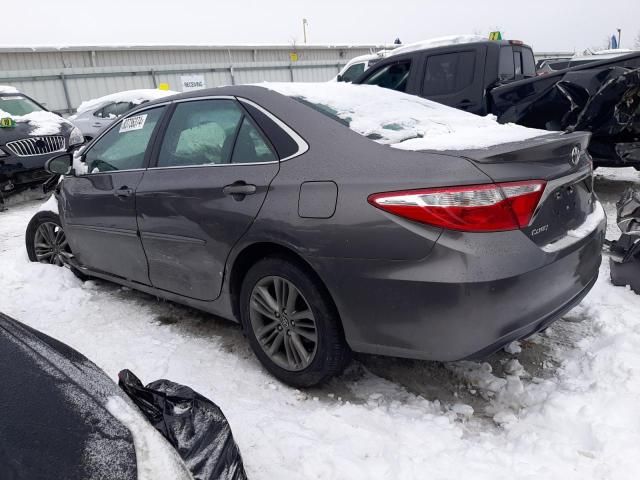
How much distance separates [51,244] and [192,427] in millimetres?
3557

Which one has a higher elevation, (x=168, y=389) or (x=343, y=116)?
(x=343, y=116)

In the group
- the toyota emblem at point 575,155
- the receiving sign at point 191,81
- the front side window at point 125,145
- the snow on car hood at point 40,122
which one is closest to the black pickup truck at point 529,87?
the toyota emblem at point 575,155

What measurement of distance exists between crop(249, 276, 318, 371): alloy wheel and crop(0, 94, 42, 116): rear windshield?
7653 mm

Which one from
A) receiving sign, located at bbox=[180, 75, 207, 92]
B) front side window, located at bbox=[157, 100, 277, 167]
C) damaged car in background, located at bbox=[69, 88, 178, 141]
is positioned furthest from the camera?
receiving sign, located at bbox=[180, 75, 207, 92]

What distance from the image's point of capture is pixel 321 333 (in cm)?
246

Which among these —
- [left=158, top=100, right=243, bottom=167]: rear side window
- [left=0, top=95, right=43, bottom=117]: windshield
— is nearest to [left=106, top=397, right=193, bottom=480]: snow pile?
Result: [left=158, top=100, right=243, bottom=167]: rear side window

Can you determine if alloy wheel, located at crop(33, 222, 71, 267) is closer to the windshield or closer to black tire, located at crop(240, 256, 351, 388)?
black tire, located at crop(240, 256, 351, 388)

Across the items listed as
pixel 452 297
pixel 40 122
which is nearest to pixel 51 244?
pixel 452 297

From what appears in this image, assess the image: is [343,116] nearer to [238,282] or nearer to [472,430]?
[238,282]

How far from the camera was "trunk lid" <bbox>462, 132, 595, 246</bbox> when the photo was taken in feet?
6.93

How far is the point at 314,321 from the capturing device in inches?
97.2

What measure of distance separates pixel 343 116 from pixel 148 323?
208 centimetres

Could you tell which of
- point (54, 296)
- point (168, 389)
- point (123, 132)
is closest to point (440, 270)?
point (168, 389)

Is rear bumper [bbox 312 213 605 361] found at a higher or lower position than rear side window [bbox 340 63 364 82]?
lower
